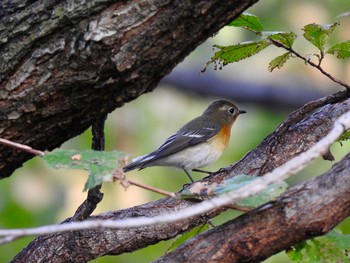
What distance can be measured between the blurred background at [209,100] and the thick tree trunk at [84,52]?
11.1ft

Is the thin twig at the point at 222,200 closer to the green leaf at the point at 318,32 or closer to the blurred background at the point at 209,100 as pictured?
the green leaf at the point at 318,32

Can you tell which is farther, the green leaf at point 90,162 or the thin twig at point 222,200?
the green leaf at point 90,162

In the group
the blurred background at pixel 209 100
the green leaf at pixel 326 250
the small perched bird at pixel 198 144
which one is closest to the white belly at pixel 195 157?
the small perched bird at pixel 198 144

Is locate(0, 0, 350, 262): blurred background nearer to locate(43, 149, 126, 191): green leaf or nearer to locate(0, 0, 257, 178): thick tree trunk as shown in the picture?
locate(0, 0, 257, 178): thick tree trunk

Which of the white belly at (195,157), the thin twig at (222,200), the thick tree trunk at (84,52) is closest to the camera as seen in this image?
the thin twig at (222,200)

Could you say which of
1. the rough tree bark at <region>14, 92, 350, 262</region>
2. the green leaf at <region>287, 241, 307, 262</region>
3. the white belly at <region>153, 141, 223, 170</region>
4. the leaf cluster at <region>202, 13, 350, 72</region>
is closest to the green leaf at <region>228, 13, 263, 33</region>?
the leaf cluster at <region>202, 13, 350, 72</region>

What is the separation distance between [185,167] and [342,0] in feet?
6.73

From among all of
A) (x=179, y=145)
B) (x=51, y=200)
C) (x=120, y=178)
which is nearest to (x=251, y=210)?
(x=120, y=178)

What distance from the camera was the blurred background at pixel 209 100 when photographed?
20.5 feet

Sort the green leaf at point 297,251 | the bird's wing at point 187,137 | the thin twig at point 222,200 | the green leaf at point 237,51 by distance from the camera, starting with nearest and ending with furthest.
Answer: the thin twig at point 222,200 < the green leaf at point 297,251 < the green leaf at point 237,51 < the bird's wing at point 187,137

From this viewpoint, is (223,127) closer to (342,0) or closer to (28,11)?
(342,0)

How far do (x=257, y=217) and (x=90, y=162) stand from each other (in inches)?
18.8

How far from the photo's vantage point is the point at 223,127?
5.80m

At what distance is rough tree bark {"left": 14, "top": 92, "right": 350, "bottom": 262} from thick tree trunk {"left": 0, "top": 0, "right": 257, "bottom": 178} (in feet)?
1.78
